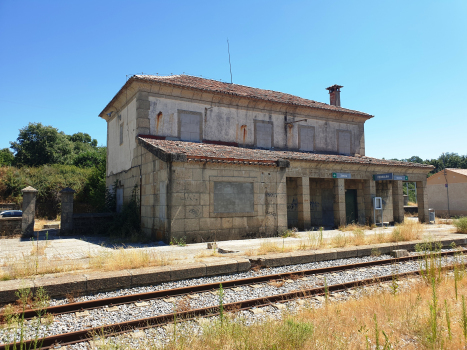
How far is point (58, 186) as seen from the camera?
25688 mm

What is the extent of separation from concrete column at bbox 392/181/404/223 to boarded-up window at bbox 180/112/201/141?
561 inches

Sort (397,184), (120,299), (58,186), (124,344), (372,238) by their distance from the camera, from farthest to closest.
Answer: (58,186)
(397,184)
(372,238)
(120,299)
(124,344)

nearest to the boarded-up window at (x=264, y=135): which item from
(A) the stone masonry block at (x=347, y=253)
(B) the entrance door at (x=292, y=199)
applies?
(B) the entrance door at (x=292, y=199)

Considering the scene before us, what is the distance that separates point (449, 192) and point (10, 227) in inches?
1445

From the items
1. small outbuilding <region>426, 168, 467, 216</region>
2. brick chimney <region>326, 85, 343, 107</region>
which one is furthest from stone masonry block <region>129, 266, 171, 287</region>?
small outbuilding <region>426, 168, 467, 216</region>

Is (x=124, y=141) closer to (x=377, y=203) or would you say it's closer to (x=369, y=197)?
(x=369, y=197)

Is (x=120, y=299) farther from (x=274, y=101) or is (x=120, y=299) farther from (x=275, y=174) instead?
(x=274, y=101)

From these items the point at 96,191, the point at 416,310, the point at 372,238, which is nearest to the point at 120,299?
the point at 416,310

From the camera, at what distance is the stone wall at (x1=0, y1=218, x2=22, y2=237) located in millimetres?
15531

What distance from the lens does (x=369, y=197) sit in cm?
2103

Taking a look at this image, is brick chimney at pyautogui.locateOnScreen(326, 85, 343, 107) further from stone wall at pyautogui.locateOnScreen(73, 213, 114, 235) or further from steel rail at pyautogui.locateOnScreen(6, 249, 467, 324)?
steel rail at pyautogui.locateOnScreen(6, 249, 467, 324)

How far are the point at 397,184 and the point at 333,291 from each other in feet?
60.0

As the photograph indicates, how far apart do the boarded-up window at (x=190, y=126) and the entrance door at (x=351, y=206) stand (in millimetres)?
10905

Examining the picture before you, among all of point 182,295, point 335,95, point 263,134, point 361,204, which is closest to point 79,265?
point 182,295
